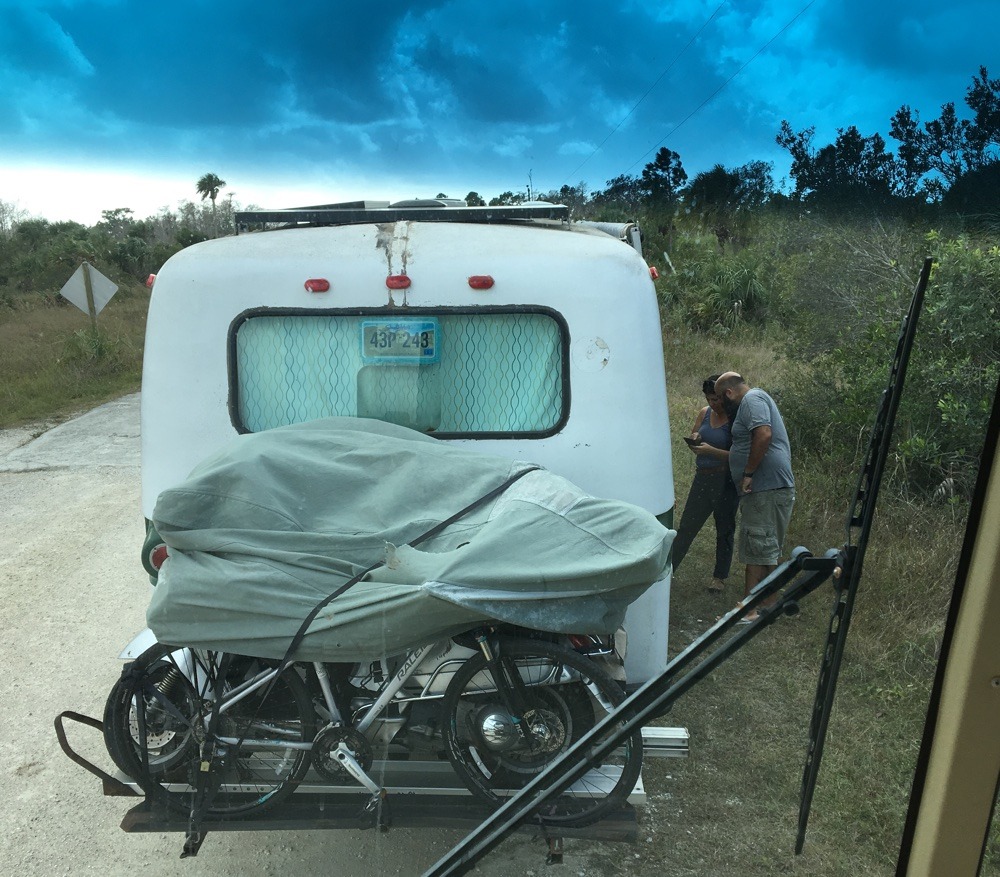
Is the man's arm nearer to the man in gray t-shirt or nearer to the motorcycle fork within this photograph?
the man in gray t-shirt

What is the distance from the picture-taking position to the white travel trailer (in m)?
3.85

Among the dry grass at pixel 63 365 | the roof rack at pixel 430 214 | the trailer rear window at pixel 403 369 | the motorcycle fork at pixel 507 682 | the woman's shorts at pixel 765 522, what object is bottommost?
the dry grass at pixel 63 365

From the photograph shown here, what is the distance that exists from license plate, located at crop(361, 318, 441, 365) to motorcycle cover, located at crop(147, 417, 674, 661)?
0.85 meters

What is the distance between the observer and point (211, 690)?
319 centimetres

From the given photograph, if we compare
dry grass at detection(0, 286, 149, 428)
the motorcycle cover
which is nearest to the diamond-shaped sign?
dry grass at detection(0, 286, 149, 428)

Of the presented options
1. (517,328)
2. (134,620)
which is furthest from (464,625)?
(134,620)

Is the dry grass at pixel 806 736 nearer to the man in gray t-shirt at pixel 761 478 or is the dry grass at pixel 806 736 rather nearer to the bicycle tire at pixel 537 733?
the man in gray t-shirt at pixel 761 478

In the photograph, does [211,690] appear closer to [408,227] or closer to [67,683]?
[408,227]

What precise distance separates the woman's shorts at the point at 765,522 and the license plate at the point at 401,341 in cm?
286

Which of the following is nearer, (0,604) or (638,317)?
(638,317)

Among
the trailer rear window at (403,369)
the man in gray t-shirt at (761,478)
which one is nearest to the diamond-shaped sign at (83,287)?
the man in gray t-shirt at (761,478)

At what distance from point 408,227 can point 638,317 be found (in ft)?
3.45

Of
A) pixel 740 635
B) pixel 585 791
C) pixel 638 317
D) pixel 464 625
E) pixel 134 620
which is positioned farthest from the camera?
pixel 134 620

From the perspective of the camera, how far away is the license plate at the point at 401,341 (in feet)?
13.1
